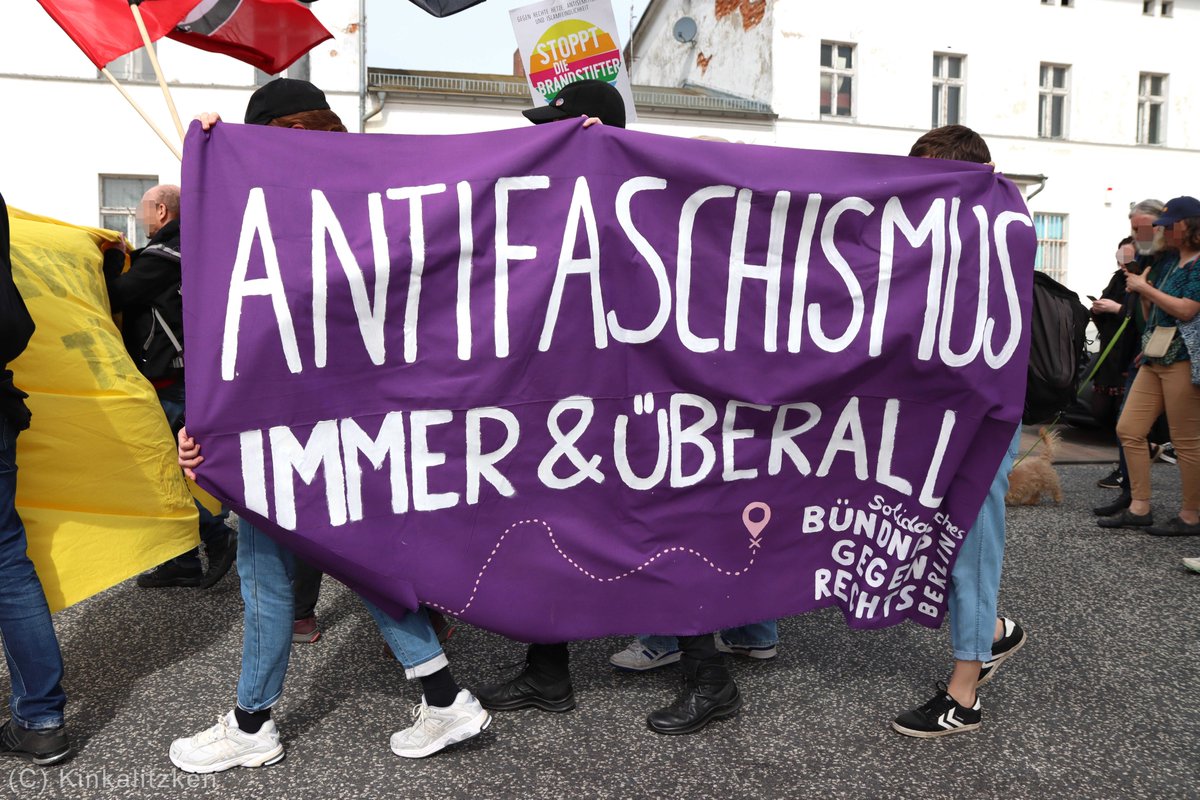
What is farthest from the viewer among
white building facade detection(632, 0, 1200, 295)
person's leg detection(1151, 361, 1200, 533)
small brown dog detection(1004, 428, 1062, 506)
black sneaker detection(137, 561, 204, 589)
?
white building facade detection(632, 0, 1200, 295)

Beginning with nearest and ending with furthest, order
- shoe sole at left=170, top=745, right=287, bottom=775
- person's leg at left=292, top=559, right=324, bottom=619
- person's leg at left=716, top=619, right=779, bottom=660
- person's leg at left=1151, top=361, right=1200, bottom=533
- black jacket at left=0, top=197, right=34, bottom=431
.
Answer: black jacket at left=0, top=197, right=34, bottom=431
shoe sole at left=170, top=745, right=287, bottom=775
person's leg at left=716, top=619, right=779, bottom=660
person's leg at left=292, top=559, right=324, bottom=619
person's leg at left=1151, top=361, right=1200, bottom=533

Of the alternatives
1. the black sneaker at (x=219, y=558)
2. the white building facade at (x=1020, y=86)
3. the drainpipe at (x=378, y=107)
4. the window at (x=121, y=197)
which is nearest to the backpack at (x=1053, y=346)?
the black sneaker at (x=219, y=558)

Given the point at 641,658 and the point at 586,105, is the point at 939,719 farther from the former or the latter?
the point at 586,105

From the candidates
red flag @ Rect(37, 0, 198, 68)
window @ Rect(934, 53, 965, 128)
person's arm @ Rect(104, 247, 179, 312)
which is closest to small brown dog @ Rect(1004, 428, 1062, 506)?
person's arm @ Rect(104, 247, 179, 312)

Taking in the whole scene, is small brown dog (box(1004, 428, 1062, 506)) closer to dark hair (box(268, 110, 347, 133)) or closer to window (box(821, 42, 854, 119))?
dark hair (box(268, 110, 347, 133))

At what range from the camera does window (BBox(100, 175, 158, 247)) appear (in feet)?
55.3

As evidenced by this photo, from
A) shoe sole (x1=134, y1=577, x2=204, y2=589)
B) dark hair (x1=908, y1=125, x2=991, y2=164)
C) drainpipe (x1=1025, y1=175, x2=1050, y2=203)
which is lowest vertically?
shoe sole (x1=134, y1=577, x2=204, y2=589)

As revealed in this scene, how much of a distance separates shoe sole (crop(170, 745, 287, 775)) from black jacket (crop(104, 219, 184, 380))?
1656mm

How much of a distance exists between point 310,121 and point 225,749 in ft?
5.96

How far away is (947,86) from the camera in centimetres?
2181

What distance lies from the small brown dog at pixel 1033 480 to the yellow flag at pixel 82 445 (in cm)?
489

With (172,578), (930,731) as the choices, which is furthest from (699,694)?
(172,578)

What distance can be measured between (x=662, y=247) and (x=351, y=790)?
1762 millimetres

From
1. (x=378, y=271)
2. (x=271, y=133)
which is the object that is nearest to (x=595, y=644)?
(x=378, y=271)
